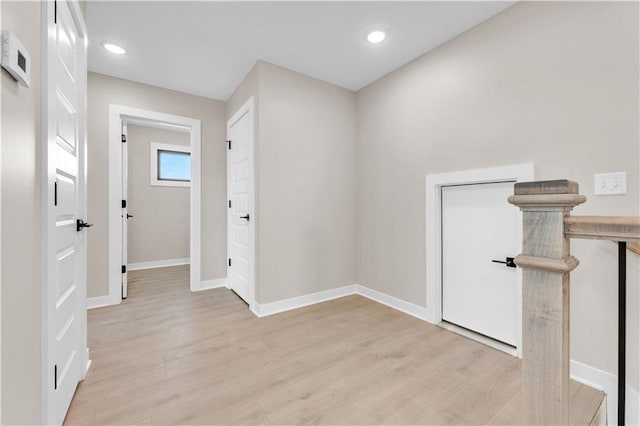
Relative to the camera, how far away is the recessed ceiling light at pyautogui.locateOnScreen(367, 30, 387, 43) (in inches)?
93.4

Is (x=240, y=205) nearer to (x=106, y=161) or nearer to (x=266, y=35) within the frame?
(x=106, y=161)

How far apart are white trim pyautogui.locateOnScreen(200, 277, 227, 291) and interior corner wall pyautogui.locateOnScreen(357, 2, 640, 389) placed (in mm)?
2205

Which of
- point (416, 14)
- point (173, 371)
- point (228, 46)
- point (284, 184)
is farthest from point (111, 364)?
point (416, 14)

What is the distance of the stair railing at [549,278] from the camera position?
2.15 ft

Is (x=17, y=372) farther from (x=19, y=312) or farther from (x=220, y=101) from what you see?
(x=220, y=101)

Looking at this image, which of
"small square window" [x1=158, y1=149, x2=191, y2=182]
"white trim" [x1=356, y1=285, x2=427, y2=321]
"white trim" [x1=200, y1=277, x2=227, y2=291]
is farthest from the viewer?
"small square window" [x1=158, y1=149, x2=191, y2=182]

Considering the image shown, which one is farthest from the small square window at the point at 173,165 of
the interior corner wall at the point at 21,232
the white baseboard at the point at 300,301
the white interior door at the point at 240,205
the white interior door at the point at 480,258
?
the white interior door at the point at 480,258

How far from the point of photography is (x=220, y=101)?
379 centimetres

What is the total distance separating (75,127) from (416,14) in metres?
2.49

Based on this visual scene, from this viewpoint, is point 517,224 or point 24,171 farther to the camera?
point 517,224

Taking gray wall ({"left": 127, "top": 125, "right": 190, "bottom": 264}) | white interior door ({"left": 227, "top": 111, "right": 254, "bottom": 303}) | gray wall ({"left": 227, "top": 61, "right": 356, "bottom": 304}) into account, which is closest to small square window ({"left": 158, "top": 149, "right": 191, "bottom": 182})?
gray wall ({"left": 127, "top": 125, "right": 190, "bottom": 264})

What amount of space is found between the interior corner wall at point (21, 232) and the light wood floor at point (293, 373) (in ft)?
2.17

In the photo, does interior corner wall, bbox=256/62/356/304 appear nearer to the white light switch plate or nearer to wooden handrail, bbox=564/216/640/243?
the white light switch plate

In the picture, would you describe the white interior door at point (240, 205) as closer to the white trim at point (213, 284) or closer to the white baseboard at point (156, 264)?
the white trim at point (213, 284)
